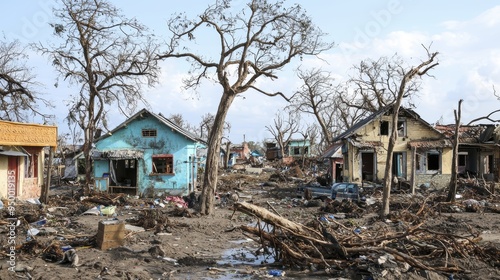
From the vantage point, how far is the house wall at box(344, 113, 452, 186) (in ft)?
86.4

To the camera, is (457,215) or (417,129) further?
(417,129)

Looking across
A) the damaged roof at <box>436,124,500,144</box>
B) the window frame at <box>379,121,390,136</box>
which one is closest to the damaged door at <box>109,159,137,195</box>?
the window frame at <box>379,121,390,136</box>

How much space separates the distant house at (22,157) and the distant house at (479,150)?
23.4m

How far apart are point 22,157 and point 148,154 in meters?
6.16

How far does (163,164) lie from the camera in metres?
25.2

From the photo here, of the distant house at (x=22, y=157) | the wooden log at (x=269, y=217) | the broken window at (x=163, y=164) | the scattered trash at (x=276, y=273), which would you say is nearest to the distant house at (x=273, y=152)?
the broken window at (x=163, y=164)

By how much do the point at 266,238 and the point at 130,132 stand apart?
1709 centimetres

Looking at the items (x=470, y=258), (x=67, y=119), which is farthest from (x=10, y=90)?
(x=470, y=258)

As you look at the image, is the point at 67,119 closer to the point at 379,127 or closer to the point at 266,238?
the point at 379,127

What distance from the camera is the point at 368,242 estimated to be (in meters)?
9.02

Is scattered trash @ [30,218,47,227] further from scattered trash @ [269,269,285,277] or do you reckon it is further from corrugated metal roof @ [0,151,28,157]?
scattered trash @ [269,269,285,277]

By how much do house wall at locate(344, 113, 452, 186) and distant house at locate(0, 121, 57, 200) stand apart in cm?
1635

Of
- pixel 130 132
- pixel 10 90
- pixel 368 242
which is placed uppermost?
pixel 10 90

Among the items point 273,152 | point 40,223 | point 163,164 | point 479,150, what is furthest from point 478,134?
point 273,152
